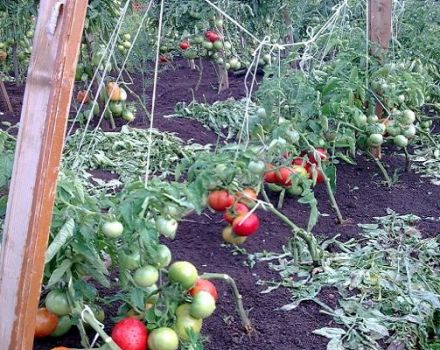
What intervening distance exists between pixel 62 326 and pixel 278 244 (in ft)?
3.82

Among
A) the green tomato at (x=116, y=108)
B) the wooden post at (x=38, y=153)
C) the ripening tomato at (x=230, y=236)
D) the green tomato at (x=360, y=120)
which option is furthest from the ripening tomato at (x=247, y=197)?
the green tomato at (x=116, y=108)

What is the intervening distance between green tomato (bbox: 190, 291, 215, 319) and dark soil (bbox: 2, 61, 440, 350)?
34 centimetres

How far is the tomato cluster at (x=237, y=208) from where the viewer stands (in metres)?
2.31

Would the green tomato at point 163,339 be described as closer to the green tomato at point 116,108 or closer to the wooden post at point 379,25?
the wooden post at point 379,25

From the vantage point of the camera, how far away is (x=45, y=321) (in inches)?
71.3

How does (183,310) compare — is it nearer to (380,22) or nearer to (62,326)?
(62,326)

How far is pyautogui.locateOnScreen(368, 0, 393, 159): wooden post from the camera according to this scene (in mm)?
3486

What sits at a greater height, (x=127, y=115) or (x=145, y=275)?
(x=145, y=275)

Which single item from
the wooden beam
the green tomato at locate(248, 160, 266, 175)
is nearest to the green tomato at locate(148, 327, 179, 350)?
the green tomato at locate(248, 160, 266, 175)

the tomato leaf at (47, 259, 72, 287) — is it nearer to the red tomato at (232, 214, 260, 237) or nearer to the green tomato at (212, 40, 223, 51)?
the red tomato at (232, 214, 260, 237)

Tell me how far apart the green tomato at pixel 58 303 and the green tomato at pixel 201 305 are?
13.0 inches

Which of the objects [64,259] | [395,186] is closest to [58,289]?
[64,259]

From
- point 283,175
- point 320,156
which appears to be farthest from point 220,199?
point 320,156

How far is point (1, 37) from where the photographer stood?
546cm
